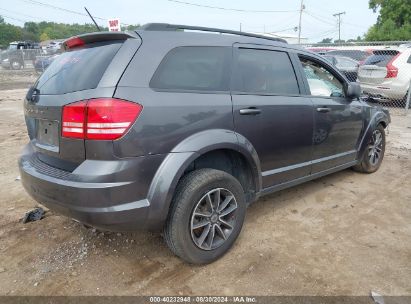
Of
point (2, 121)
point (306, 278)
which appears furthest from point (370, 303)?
point (2, 121)

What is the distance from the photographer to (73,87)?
2537mm

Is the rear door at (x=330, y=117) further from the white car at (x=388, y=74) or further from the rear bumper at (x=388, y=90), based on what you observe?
the rear bumper at (x=388, y=90)

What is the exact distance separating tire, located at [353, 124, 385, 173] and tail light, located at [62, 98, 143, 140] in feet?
11.9

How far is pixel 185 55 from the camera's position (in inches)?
107

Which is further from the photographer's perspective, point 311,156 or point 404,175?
point 404,175

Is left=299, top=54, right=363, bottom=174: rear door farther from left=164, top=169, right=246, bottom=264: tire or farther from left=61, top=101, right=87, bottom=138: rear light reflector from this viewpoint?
left=61, top=101, right=87, bottom=138: rear light reflector

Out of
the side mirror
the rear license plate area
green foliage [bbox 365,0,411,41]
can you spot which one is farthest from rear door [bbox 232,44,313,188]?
green foliage [bbox 365,0,411,41]

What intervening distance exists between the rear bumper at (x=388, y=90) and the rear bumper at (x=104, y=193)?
31.0 feet

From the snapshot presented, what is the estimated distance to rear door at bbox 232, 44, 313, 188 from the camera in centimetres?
304

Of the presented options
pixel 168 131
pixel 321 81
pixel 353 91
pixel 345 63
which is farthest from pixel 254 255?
pixel 345 63

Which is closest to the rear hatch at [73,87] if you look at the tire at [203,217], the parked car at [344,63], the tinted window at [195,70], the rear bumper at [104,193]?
the rear bumper at [104,193]

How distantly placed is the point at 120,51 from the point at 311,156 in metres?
2.27

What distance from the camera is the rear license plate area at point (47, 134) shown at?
2541 millimetres

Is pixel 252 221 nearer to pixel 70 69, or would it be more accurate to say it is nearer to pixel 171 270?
pixel 171 270
